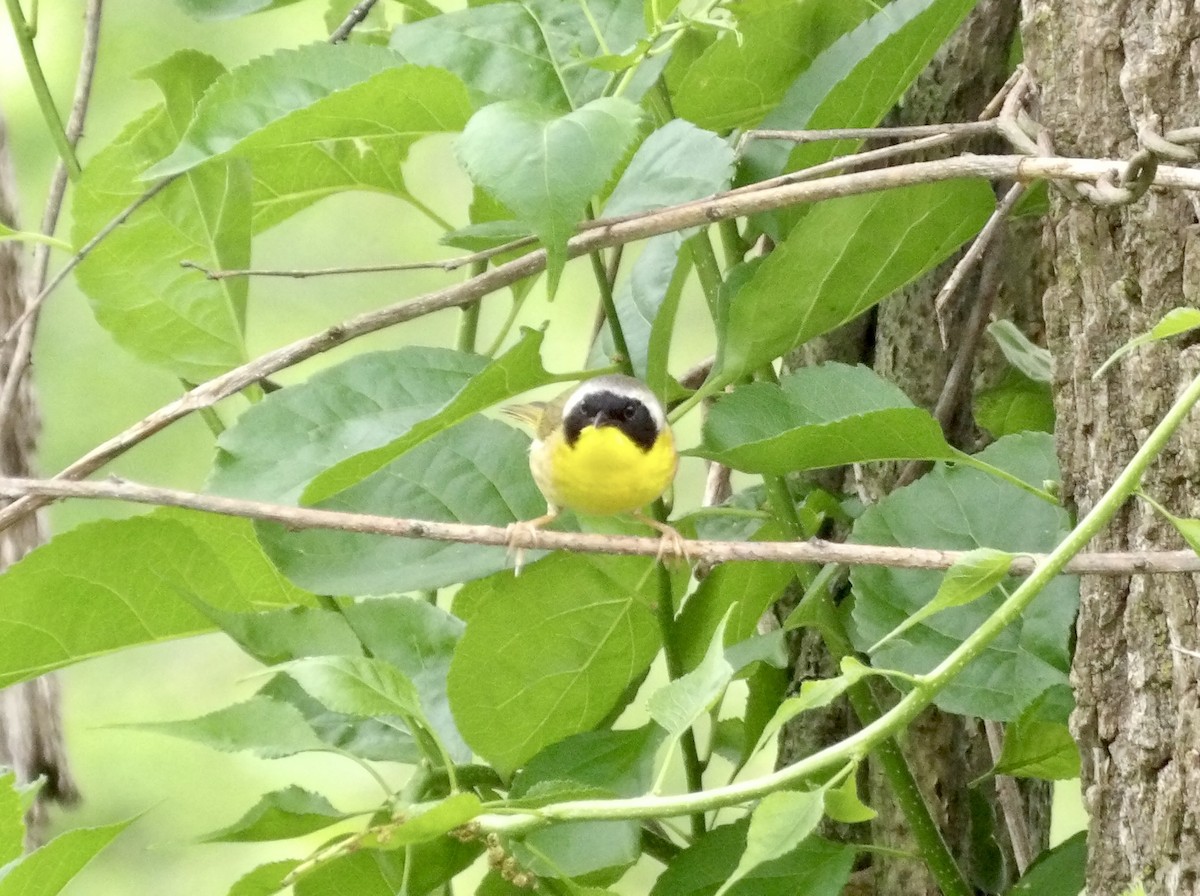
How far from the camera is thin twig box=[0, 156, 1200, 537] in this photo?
70 centimetres

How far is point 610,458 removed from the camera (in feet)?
4.07

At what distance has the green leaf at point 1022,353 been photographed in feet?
3.05

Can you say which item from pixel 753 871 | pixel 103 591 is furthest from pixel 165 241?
pixel 753 871

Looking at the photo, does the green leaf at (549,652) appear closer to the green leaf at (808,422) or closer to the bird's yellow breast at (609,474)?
the green leaf at (808,422)

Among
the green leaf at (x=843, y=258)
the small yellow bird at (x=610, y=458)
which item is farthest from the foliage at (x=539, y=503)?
the small yellow bird at (x=610, y=458)

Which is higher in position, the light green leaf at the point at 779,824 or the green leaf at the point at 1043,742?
the light green leaf at the point at 779,824

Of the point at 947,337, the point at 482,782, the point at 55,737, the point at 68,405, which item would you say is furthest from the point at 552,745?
the point at 68,405

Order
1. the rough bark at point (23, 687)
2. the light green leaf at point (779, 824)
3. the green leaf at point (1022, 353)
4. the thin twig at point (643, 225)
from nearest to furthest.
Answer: the light green leaf at point (779, 824) < the thin twig at point (643, 225) < the green leaf at point (1022, 353) < the rough bark at point (23, 687)

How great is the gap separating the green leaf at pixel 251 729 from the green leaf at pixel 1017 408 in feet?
1.92

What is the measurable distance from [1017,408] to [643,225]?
40 centimetres

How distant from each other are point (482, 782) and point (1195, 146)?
2.02 ft

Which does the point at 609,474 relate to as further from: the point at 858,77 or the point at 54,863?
the point at 54,863

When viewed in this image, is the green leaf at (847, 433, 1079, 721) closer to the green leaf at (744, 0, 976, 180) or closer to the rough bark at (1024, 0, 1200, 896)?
the rough bark at (1024, 0, 1200, 896)

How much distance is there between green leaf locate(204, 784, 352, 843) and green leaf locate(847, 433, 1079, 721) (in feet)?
1.23
